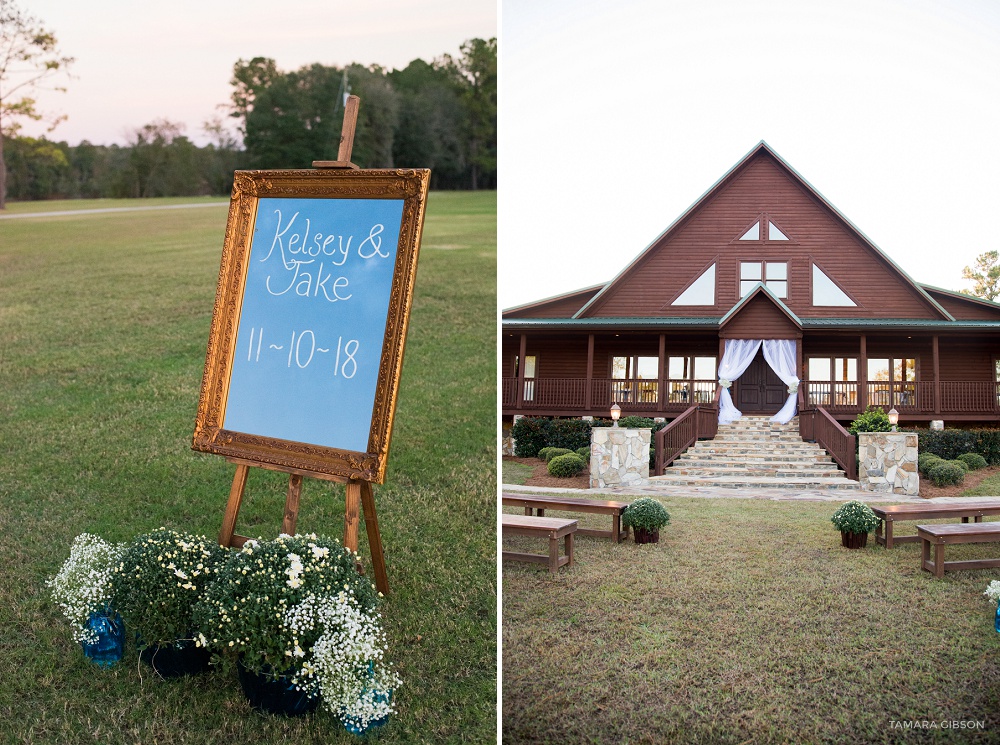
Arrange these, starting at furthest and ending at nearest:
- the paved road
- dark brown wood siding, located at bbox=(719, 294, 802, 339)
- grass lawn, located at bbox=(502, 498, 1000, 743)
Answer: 1. the paved road
2. dark brown wood siding, located at bbox=(719, 294, 802, 339)
3. grass lawn, located at bbox=(502, 498, 1000, 743)

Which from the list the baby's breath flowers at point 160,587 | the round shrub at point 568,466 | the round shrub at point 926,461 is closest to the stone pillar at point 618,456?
the round shrub at point 568,466

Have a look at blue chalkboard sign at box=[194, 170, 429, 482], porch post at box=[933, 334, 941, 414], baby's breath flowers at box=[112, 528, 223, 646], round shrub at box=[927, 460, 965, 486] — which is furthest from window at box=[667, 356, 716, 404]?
baby's breath flowers at box=[112, 528, 223, 646]

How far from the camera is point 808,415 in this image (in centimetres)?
353

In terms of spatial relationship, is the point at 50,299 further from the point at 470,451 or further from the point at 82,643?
the point at 82,643

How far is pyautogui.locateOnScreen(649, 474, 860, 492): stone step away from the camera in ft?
11.7

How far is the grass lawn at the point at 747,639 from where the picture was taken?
3445mm

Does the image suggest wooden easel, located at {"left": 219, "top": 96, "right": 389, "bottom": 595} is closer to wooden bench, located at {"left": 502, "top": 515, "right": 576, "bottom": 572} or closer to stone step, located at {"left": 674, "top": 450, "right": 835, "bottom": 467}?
wooden bench, located at {"left": 502, "top": 515, "right": 576, "bottom": 572}

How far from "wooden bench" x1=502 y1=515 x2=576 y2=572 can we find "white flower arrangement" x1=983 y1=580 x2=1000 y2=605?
1664 millimetres

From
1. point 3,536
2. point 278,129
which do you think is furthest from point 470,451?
point 278,129

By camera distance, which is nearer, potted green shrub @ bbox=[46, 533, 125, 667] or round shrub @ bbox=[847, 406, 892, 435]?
round shrub @ bbox=[847, 406, 892, 435]

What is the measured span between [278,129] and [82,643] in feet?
57.6

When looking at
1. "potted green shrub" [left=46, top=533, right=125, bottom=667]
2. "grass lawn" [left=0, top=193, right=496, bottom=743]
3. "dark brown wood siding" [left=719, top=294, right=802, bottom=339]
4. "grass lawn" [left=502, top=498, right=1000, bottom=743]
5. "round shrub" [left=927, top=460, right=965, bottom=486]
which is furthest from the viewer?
"potted green shrub" [left=46, top=533, right=125, bottom=667]

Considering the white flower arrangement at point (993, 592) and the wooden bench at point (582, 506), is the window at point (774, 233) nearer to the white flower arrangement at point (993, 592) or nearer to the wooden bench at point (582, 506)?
the wooden bench at point (582, 506)

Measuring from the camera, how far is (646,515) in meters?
3.91
